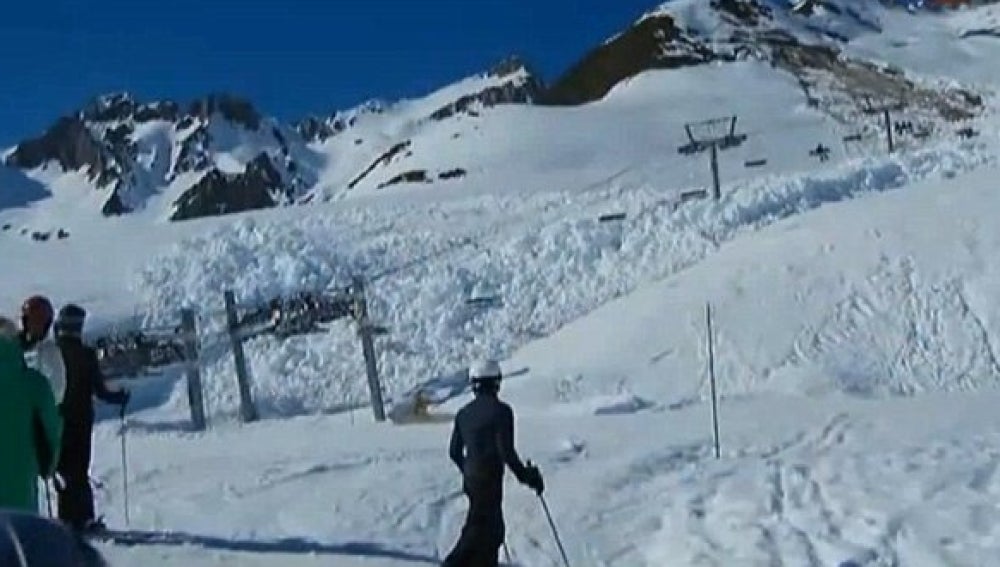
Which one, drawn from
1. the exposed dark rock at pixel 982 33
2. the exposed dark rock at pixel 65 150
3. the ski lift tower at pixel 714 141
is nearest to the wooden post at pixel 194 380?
the ski lift tower at pixel 714 141

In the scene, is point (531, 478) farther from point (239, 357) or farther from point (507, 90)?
point (507, 90)

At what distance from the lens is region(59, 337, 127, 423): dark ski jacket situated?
34.2 feet

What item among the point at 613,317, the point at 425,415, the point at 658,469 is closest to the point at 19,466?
the point at 658,469

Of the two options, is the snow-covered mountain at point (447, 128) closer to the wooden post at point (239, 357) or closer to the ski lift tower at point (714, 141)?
the ski lift tower at point (714, 141)

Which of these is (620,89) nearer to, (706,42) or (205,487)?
(706,42)

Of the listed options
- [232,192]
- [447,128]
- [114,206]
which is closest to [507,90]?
[232,192]

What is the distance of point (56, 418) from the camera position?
299 inches

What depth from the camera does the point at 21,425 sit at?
7.45 m

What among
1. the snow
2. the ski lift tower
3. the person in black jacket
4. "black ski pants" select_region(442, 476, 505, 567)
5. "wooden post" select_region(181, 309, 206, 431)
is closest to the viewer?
"black ski pants" select_region(442, 476, 505, 567)

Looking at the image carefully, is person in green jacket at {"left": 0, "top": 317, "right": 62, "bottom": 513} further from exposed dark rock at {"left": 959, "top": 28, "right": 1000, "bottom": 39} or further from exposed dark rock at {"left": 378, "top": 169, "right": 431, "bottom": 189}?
exposed dark rock at {"left": 959, "top": 28, "right": 1000, "bottom": 39}

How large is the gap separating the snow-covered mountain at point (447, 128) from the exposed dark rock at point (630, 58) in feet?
0.45

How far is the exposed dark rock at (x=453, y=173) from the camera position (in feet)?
201

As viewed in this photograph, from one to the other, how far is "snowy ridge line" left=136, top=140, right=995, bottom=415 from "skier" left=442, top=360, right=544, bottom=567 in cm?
1766

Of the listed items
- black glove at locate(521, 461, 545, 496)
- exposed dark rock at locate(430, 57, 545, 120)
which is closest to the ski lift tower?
black glove at locate(521, 461, 545, 496)
